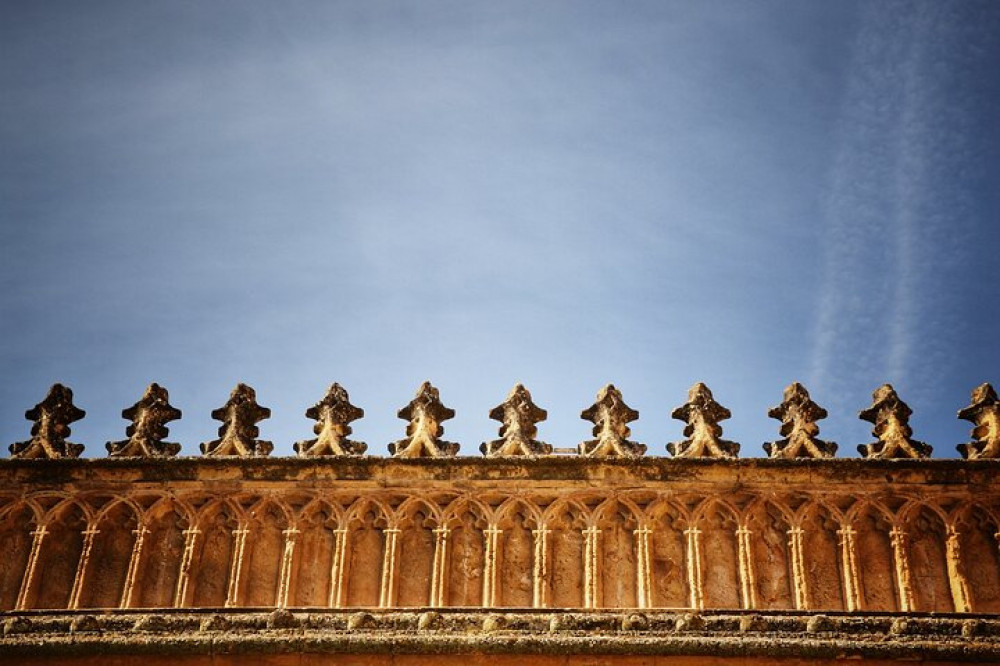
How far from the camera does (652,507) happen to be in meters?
12.2

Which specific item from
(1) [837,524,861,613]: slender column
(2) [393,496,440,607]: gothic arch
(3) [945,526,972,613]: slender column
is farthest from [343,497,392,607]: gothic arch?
(3) [945,526,972,613]: slender column

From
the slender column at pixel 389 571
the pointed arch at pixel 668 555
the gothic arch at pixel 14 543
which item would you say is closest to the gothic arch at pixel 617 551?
the pointed arch at pixel 668 555

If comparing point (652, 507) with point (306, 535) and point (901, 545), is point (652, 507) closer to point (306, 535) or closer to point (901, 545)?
point (901, 545)

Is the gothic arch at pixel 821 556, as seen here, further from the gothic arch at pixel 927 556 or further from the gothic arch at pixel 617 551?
the gothic arch at pixel 617 551

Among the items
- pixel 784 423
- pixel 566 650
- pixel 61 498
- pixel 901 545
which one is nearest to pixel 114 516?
pixel 61 498

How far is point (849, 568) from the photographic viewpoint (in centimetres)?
1195

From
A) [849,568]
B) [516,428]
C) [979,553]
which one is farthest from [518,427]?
[979,553]

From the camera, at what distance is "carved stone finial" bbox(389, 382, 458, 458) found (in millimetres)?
12484

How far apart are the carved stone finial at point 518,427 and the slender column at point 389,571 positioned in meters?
1.12

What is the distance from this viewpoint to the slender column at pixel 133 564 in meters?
11.9

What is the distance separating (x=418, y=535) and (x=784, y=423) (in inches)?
137

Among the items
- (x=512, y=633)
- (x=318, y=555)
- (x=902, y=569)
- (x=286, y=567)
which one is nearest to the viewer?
(x=512, y=633)

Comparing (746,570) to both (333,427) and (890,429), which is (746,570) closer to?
(890,429)

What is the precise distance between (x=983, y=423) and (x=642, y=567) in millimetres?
3497
